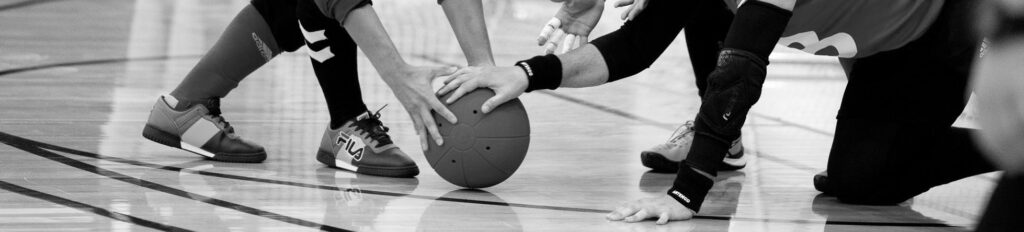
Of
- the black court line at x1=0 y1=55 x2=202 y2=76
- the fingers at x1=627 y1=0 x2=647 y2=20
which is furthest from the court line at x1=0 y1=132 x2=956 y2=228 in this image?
the black court line at x1=0 y1=55 x2=202 y2=76

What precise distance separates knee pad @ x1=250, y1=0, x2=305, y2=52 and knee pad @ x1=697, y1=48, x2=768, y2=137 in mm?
1189

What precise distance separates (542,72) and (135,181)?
0.91 m

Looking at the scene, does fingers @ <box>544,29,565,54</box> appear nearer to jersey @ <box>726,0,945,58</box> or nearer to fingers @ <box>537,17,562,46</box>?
fingers @ <box>537,17,562,46</box>

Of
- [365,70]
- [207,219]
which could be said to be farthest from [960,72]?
[365,70]

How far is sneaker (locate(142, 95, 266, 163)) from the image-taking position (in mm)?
3055

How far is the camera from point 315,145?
3.36 metres

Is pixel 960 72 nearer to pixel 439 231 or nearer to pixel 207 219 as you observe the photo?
pixel 439 231

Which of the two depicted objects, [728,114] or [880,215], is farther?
[880,215]

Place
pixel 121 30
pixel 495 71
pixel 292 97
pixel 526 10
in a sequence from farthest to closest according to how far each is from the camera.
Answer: pixel 526 10 → pixel 121 30 → pixel 292 97 → pixel 495 71

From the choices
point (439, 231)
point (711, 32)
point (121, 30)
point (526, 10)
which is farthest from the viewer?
point (526, 10)

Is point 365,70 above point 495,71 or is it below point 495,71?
below

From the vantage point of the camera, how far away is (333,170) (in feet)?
9.82

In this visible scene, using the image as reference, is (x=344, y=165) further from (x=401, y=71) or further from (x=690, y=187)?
(x=690, y=187)

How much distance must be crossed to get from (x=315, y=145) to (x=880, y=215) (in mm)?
1503
